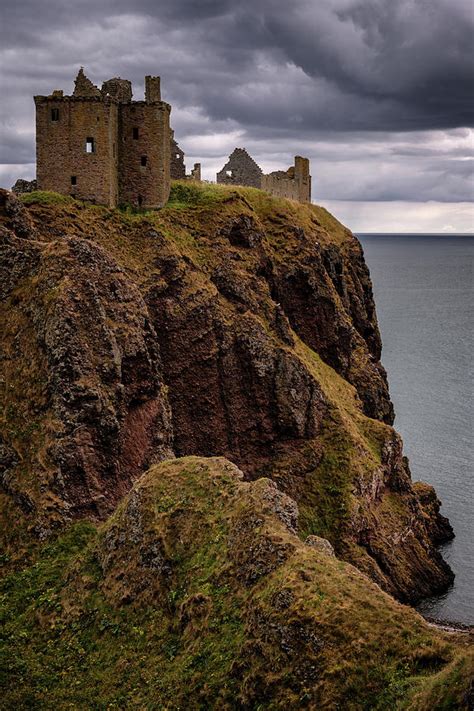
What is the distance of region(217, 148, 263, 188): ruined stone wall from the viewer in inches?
4055

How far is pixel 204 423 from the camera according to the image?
77812 mm

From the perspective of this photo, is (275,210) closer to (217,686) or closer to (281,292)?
(281,292)

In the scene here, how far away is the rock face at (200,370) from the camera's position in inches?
2264

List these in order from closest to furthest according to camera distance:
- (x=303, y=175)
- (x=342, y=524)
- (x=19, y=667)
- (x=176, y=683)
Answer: (x=176, y=683), (x=19, y=667), (x=342, y=524), (x=303, y=175)

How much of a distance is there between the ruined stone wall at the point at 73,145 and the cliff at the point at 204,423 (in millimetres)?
2246

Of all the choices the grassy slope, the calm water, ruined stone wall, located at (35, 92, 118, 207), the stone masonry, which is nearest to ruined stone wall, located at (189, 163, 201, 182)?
the stone masonry

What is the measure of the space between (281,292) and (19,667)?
5271 centimetres

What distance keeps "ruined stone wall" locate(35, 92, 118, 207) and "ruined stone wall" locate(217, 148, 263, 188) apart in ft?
86.7

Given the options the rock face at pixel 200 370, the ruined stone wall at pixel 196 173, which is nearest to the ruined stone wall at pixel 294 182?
the rock face at pixel 200 370

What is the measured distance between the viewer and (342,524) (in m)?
75.8

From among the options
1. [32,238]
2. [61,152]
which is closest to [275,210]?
[61,152]

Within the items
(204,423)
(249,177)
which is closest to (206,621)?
(204,423)

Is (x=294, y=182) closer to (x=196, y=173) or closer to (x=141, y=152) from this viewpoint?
(x=196, y=173)

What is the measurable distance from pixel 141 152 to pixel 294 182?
31.2 metres
